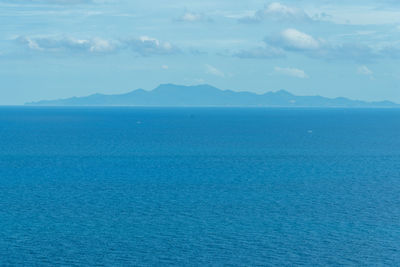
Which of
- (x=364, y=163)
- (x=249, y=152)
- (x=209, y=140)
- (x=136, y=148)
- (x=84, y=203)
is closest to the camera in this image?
(x=84, y=203)

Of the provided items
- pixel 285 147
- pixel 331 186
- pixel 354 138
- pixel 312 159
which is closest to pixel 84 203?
pixel 331 186

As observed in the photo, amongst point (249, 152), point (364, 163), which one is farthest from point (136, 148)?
point (364, 163)

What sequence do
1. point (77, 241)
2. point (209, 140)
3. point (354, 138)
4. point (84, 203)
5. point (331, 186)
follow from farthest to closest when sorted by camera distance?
point (354, 138) → point (209, 140) → point (331, 186) → point (84, 203) → point (77, 241)

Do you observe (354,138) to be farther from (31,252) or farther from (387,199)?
(31,252)

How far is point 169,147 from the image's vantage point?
148250 mm

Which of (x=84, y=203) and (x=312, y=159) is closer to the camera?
(x=84, y=203)

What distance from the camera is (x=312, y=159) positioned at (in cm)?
12288

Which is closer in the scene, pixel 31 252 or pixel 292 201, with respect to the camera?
pixel 31 252

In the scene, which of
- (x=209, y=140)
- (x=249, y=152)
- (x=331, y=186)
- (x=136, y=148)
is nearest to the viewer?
(x=331, y=186)

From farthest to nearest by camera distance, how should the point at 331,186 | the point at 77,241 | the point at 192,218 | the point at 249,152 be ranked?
the point at 249,152 < the point at 331,186 < the point at 192,218 < the point at 77,241

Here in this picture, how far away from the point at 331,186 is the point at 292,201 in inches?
548

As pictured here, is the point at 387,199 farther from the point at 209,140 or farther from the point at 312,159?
the point at 209,140

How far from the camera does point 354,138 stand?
184 m

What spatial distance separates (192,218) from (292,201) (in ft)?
54.1
